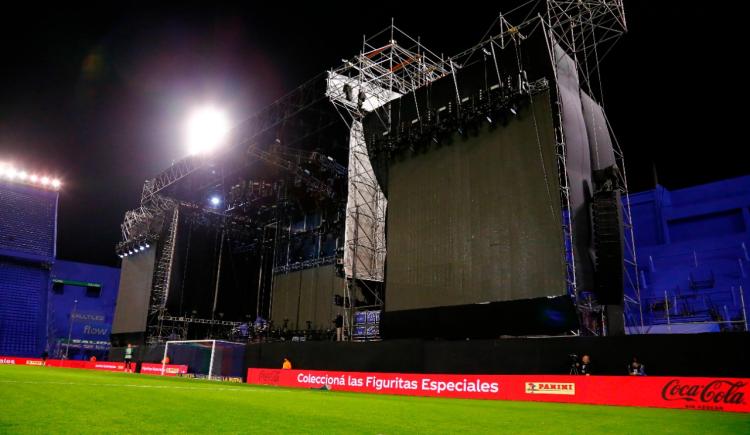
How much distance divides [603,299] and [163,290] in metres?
27.0

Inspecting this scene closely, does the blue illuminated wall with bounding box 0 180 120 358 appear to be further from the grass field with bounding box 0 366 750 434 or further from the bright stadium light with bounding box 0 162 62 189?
the grass field with bounding box 0 366 750 434

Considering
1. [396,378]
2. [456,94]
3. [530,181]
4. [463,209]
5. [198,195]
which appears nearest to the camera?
[396,378]

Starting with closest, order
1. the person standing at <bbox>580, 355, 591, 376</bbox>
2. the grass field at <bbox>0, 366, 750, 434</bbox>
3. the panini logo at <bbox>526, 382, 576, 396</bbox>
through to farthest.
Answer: the grass field at <bbox>0, 366, 750, 434</bbox> → the panini logo at <bbox>526, 382, 576, 396</bbox> → the person standing at <bbox>580, 355, 591, 376</bbox>

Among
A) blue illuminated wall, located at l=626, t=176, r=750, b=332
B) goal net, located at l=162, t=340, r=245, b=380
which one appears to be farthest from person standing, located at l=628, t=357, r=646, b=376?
goal net, located at l=162, t=340, r=245, b=380

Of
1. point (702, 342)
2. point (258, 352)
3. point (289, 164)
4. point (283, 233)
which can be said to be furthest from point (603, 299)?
point (283, 233)

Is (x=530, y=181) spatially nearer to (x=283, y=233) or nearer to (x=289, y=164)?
(x=289, y=164)

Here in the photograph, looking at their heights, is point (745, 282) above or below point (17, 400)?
above

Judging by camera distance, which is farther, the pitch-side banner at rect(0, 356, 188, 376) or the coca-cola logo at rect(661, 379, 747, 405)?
the pitch-side banner at rect(0, 356, 188, 376)

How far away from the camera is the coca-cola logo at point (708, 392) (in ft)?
34.2

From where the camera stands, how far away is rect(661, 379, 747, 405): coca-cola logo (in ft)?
34.2

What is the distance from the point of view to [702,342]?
12406 mm

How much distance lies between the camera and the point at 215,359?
2336 centimetres

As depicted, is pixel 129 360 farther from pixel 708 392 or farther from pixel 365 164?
pixel 708 392

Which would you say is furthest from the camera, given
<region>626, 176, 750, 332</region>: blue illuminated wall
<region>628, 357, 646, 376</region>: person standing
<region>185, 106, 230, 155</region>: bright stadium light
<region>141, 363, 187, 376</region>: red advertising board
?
<region>185, 106, 230, 155</region>: bright stadium light
